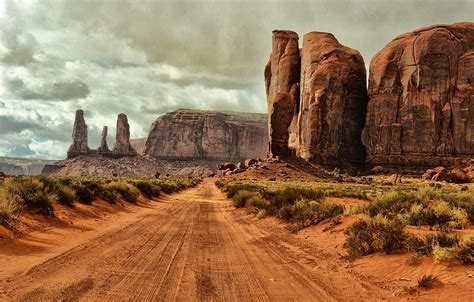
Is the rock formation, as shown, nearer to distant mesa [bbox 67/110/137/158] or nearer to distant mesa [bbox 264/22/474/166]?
distant mesa [bbox 264/22/474/166]

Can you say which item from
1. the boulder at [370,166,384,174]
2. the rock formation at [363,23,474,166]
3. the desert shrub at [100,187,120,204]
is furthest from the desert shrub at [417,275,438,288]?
the rock formation at [363,23,474,166]

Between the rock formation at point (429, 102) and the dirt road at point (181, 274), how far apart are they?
78.8 m

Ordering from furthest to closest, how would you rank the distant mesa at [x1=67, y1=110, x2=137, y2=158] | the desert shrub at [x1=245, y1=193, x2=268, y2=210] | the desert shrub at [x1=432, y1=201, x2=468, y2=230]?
the distant mesa at [x1=67, y1=110, x2=137, y2=158], the desert shrub at [x1=245, y1=193, x2=268, y2=210], the desert shrub at [x1=432, y1=201, x2=468, y2=230]

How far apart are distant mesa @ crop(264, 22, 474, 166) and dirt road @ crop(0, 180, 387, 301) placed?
64.4 metres

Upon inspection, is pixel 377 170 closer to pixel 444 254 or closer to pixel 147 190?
pixel 147 190

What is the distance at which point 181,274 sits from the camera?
6.71 m

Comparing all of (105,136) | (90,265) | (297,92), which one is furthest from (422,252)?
(105,136)

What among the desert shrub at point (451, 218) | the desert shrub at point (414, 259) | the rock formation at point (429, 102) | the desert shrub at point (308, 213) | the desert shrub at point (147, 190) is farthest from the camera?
the rock formation at point (429, 102)

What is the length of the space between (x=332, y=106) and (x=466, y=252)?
8367cm

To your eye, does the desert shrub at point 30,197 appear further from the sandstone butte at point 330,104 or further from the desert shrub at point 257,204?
the sandstone butte at point 330,104

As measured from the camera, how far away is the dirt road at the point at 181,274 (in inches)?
218

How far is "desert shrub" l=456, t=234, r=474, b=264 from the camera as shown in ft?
21.3

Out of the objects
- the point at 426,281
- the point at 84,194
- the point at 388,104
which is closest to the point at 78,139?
the point at 388,104

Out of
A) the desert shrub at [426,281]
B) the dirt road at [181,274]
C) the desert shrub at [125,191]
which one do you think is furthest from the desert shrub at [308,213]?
the desert shrub at [125,191]
